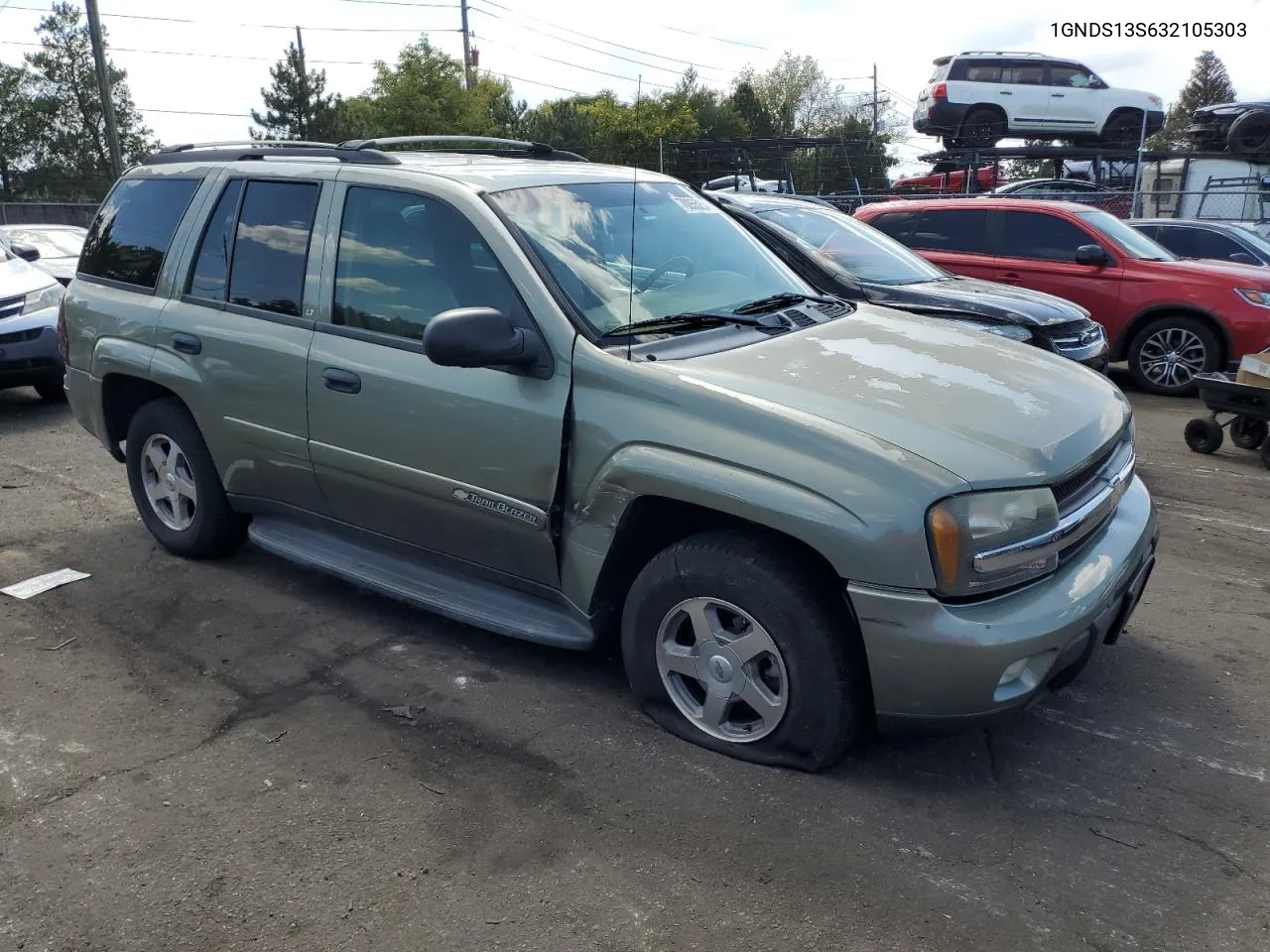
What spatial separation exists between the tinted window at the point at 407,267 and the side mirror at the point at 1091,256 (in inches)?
309

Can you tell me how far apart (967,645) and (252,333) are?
10.1 ft

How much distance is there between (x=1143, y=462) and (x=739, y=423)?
17.2ft

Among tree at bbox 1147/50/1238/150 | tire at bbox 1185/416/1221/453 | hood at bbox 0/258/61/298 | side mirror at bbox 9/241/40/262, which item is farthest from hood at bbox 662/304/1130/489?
tree at bbox 1147/50/1238/150

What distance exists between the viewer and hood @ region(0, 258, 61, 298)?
28.0ft

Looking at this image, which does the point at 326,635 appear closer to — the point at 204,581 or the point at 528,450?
the point at 204,581

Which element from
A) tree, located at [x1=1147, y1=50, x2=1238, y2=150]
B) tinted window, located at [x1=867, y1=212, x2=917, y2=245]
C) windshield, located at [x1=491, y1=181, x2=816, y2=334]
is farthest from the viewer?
tree, located at [x1=1147, y1=50, x2=1238, y2=150]

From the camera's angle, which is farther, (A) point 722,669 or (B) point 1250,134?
(B) point 1250,134

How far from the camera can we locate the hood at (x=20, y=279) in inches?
336

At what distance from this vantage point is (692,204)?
4.43 m

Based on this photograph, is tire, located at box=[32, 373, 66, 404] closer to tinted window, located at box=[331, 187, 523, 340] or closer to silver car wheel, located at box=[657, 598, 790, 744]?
tinted window, located at box=[331, 187, 523, 340]

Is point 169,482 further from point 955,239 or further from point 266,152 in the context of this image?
point 955,239

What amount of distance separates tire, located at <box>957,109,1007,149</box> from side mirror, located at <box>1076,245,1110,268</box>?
556 inches

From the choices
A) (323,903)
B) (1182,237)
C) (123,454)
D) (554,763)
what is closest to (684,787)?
(554,763)

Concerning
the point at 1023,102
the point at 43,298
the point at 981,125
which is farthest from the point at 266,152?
the point at 1023,102
